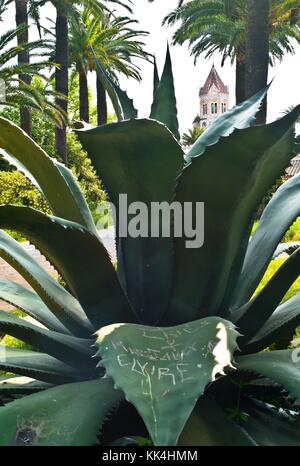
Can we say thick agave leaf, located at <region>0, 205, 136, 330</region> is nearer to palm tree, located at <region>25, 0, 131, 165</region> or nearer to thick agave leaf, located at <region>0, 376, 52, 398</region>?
thick agave leaf, located at <region>0, 376, 52, 398</region>

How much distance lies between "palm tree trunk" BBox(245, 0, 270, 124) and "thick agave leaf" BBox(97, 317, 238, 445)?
259 inches

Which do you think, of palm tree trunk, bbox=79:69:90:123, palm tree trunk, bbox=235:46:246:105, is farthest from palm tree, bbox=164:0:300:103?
palm tree trunk, bbox=79:69:90:123

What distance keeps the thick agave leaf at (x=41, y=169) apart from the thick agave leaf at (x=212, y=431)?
0.82 meters

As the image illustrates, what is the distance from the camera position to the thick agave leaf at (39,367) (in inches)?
68.4

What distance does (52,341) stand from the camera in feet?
5.88

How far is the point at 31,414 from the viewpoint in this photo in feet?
4.86

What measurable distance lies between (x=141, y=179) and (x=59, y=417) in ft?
2.47

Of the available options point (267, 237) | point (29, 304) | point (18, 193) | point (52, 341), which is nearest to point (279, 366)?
point (267, 237)

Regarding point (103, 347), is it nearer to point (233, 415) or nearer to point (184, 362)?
point (184, 362)

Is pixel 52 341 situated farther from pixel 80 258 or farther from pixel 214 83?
pixel 214 83
